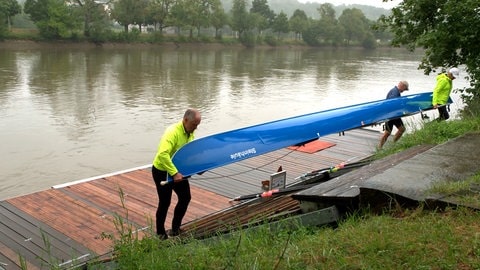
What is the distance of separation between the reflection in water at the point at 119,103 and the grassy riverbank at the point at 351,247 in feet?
21.3

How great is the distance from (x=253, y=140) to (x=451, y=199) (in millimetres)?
3460

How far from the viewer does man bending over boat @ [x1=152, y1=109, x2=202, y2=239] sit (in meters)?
5.24

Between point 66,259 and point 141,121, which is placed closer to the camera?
point 66,259

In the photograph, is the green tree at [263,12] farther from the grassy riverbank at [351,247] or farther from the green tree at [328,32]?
the grassy riverbank at [351,247]

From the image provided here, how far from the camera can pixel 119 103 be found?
19.4 metres

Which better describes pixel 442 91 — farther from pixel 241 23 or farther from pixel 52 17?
pixel 241 23

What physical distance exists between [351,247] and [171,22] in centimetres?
6285

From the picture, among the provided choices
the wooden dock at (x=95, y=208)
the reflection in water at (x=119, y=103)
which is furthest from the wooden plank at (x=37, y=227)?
the reflection in water at (x=119, y=103)

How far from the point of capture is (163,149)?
5262 millimetres

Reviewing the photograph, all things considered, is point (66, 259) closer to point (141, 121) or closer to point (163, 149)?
point (163, 149)

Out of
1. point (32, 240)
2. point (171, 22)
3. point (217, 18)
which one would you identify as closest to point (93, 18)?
point (171, 22)

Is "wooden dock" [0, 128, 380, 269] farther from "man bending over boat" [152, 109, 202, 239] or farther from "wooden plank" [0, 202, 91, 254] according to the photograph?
"man bending over boat" [152, 109, 202, 239]

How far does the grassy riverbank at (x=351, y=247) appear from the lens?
3.15 m

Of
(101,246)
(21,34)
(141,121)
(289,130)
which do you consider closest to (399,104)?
(289,130)
